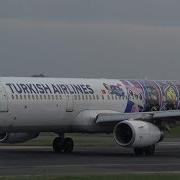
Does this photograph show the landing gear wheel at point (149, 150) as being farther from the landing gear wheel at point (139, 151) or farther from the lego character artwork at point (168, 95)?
the lego character artwork at point (168, 95)

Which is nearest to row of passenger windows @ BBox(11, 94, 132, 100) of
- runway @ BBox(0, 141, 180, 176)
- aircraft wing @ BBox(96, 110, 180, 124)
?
aircraft wing @ BBox(96, 110, 180, 124)

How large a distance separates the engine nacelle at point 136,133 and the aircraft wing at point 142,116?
55cm

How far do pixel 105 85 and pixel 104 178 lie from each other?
1807cm

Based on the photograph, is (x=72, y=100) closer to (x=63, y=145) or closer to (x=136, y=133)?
(x=63, y=145)

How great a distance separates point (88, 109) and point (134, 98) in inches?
121

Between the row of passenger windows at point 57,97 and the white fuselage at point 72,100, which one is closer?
the white fuselage at point 72,100

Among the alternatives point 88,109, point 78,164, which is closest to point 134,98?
point 88,109

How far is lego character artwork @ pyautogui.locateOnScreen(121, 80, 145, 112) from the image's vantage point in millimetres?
41625

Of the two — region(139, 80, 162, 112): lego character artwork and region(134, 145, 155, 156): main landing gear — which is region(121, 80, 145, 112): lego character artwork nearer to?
region(139, 80, 162, 112): lego character artwork

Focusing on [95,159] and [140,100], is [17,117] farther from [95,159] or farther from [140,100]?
[140,100]

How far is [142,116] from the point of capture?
125ft

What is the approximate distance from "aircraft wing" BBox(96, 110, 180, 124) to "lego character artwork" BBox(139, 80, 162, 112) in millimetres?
3773

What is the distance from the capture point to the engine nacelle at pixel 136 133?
36.5 m

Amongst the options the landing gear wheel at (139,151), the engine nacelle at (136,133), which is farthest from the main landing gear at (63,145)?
the landing gear wheel at (139,151)
